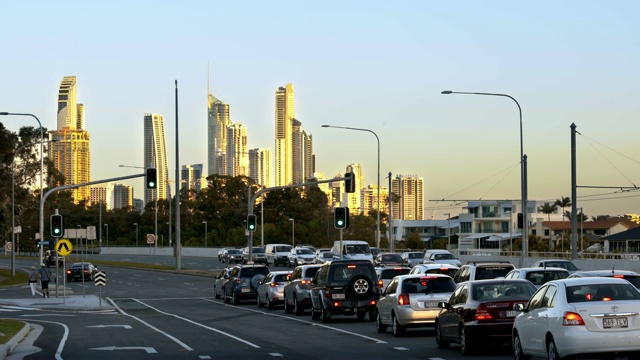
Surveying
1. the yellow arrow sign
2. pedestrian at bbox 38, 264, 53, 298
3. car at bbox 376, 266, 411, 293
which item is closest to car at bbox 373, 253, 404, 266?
pedestrian at bbox 38, 264, 53, 298

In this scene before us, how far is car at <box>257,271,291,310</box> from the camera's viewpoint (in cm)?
4188

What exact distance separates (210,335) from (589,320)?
14.5 metres

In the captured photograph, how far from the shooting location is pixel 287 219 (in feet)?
540

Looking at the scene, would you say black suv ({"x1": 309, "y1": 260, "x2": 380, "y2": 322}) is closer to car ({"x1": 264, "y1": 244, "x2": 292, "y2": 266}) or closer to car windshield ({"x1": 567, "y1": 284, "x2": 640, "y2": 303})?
car windshield ({"x1": 567, "y1": 284, "x2": 640, "y2": 303})

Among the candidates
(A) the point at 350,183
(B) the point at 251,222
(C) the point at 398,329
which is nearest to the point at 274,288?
(A) the point at 350,183

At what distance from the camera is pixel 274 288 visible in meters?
42.1

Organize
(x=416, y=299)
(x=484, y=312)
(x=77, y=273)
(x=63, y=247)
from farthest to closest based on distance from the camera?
(x=77, y=273) < (x=63, y=247) < (x=416, y=299) < (x=484, y=312)

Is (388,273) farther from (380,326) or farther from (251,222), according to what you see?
(251,222)

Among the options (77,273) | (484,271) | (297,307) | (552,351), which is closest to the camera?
(552,351)

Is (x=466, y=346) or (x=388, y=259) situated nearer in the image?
(x=466, y=346)

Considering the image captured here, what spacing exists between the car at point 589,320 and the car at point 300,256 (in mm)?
64265

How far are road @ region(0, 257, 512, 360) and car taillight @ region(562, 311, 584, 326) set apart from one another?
4.45 m

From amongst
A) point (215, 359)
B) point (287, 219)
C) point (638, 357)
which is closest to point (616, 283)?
point (638, 357)

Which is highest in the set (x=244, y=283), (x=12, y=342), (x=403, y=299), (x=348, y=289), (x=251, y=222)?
(x=251, y=222)
